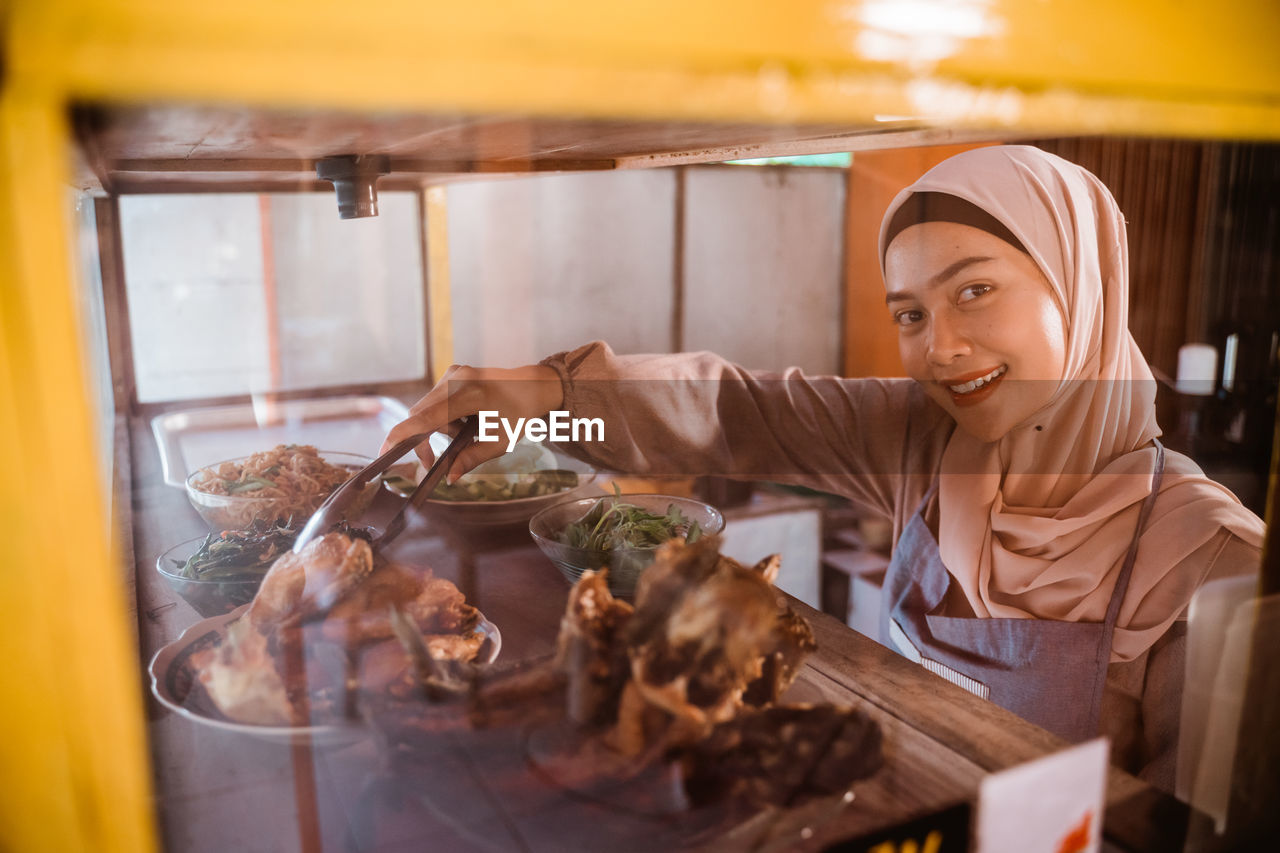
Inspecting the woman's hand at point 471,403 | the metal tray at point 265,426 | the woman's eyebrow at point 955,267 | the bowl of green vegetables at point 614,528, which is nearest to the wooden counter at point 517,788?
the bowl of green vegetables at point 614,528

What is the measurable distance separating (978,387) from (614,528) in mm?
570

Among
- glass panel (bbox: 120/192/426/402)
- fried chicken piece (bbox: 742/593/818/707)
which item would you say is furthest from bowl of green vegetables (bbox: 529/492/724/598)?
glass panel (bbox: 120/192/426/402)

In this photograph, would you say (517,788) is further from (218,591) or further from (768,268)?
(768,268)

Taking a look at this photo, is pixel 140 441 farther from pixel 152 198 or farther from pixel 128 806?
pixel 128 806

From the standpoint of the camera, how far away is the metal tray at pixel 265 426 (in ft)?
5.27

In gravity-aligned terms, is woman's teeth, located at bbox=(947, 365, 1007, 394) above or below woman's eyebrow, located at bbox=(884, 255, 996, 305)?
below

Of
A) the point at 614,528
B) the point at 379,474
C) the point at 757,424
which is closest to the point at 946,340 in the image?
the point at 757,424

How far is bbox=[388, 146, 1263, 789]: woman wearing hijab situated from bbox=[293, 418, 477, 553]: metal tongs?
0.20ft

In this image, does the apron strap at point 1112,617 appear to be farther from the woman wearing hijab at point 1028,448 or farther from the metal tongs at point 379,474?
the metal tongs at point 379,474

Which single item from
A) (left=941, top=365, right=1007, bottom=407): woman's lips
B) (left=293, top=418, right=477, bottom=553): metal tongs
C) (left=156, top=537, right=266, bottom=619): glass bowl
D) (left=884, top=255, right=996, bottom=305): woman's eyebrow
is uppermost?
(left=884, top=255, right=996, bottom=305): woman's eyebrow

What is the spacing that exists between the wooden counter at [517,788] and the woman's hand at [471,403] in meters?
0.24

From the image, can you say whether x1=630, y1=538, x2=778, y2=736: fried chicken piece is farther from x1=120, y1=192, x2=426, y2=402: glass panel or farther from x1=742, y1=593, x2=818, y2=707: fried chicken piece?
x1=120, y1=192, x2=426, y2=402: glass panel

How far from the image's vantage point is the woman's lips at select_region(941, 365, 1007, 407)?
112 centimetres

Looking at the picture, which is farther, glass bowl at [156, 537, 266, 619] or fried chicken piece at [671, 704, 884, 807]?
glass bowl at [156, 537, 266, 619]
